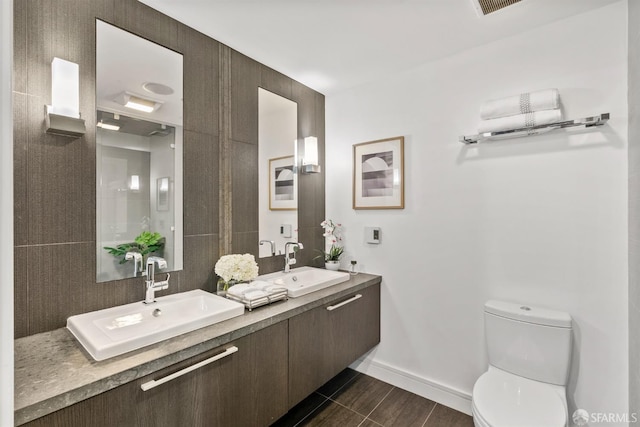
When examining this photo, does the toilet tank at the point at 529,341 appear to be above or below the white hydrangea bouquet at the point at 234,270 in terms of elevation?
below

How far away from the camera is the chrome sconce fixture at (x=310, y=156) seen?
8.50ft

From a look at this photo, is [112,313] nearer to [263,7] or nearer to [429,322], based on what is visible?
[263,7]

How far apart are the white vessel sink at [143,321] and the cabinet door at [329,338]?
1.43ft

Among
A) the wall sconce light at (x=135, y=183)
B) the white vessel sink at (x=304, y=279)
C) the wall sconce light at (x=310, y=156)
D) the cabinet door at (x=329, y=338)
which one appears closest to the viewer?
the wall sconce light at (x=135, y=183)

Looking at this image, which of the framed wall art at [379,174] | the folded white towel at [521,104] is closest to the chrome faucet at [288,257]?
the framed wall art at [379,174]

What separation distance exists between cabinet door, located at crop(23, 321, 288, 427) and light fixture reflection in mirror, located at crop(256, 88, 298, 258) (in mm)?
872

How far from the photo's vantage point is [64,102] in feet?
4.39

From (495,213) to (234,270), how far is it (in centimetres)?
168

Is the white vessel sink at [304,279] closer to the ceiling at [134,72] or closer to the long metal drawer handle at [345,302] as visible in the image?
the long metal drawer handle at [345,302]

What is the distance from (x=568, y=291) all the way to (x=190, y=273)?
2200 mm

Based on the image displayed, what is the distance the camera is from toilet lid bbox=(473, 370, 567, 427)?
1.37 m

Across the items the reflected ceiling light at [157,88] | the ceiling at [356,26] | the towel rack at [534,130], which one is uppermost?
the ceiling at [356,26]

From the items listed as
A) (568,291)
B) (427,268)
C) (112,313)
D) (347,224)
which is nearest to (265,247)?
(347,224)

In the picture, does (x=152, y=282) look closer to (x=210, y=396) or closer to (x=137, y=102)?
(x=210, y=396)
